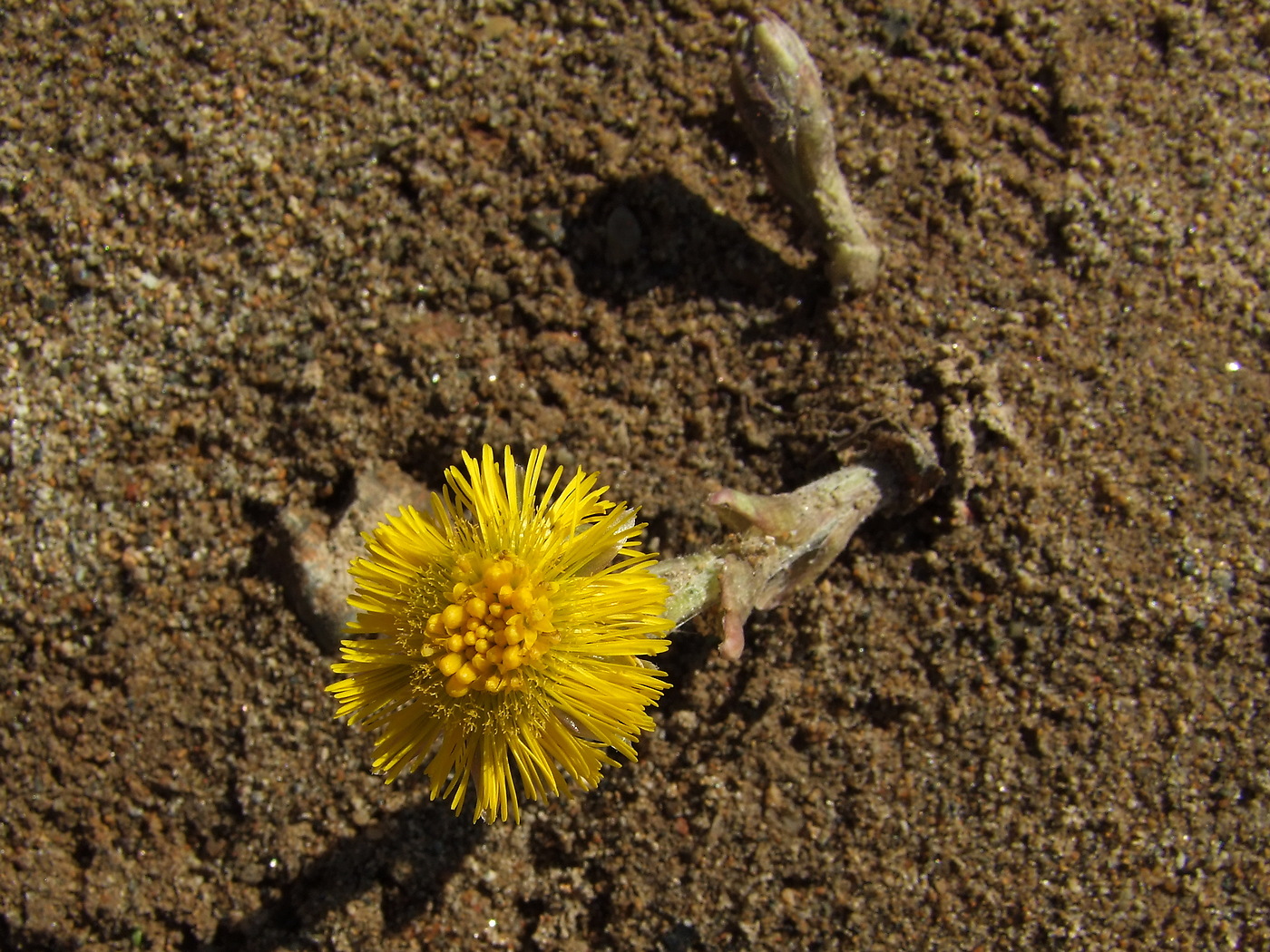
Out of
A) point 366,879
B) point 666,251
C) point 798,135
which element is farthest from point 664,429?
point 366,879

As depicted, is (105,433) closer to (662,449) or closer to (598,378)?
(598,378)

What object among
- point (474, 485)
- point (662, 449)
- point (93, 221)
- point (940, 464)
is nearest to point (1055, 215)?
point (940, 464)

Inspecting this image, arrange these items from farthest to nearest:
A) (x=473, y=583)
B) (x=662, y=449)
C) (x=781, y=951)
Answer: (x=662, y=449) → (x=781, y=951) → (x=473, y=583)

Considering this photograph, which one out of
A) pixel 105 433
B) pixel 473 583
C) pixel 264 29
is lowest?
pixel 105 433

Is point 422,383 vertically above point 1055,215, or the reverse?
point 1055,215

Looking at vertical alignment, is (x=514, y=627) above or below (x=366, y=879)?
above

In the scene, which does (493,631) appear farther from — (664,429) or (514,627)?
(664,429)

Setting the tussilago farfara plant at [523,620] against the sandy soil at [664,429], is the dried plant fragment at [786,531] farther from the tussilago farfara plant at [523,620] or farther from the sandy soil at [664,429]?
the sandy soil at [664,429]
